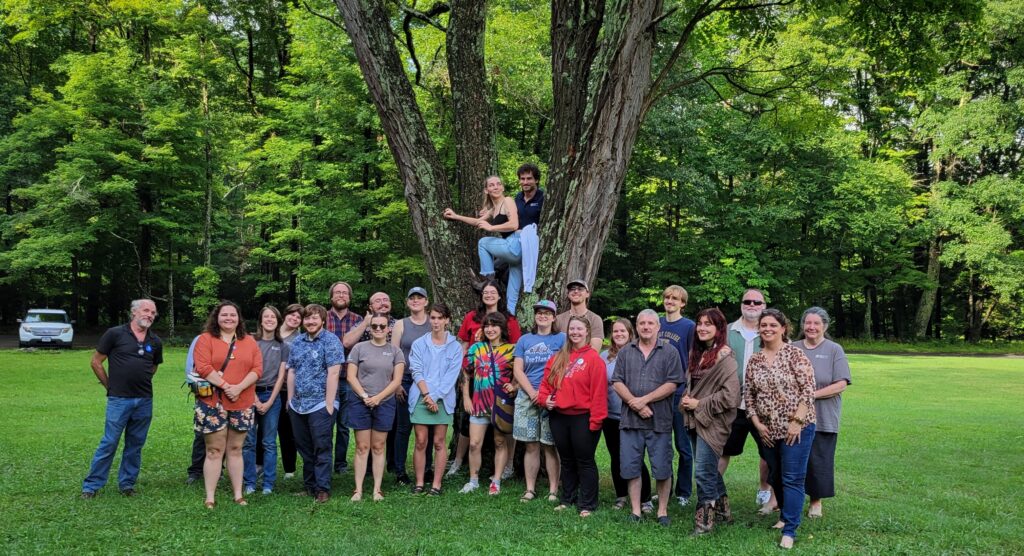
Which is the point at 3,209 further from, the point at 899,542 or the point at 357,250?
the point at 899,542

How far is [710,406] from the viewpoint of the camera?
5.21 metres

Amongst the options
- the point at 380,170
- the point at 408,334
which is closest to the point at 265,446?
the point at 408,334

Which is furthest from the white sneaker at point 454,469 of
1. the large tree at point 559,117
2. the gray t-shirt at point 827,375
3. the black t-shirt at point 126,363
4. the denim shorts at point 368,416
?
the gray t-shirt at point 827,375

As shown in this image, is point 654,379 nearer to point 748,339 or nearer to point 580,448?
point 580,448

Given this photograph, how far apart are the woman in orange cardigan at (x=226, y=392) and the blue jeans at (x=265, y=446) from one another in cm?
38

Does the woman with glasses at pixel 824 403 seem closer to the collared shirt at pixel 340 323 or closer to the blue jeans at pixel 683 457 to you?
the blue jeans at pixel 683 457

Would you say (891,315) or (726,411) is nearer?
(726,411)

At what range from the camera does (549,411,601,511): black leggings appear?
5.60 metres

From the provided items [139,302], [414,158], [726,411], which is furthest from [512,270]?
[139,302]

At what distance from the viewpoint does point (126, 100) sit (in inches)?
1012

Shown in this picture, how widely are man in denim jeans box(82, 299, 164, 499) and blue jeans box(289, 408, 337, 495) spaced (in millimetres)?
1375

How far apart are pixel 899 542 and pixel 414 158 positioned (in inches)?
211

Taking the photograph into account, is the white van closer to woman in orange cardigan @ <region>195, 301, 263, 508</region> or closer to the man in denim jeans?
the man in denim jeans

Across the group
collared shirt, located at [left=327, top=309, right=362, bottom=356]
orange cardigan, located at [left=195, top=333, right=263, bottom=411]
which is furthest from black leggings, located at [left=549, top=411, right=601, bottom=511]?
orange cardigan, located at [left=195, top=333, right=263, bottom=411]
